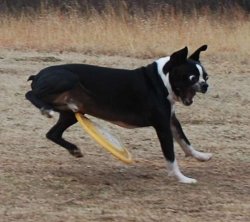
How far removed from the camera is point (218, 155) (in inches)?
253

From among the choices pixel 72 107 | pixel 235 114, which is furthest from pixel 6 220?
pixel 235 114

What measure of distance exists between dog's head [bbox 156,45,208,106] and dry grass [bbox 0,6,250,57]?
855cm

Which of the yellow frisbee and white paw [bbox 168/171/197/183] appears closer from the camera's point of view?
white paw [bbox 168/171/197/183]

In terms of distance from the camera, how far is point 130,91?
5629 mm

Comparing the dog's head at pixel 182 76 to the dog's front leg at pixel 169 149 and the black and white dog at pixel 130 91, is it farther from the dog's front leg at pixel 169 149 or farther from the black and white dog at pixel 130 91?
the dog's front leg at pixel 169 149

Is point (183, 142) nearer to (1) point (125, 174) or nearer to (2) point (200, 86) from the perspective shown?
(1) point (125, 174)

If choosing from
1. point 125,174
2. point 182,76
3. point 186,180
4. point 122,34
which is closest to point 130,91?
point 182,76

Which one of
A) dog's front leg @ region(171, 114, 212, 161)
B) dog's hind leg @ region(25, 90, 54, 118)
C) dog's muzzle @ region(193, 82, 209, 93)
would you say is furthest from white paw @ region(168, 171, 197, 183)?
dog's hind leg @ region(25, 90, 54, 118)

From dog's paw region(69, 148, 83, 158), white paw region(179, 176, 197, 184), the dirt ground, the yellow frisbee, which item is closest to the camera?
the dirt ground

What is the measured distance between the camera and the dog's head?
553 centimetres

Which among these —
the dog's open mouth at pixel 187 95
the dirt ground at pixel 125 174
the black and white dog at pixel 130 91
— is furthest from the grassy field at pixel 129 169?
the dog's open mouth at pixel 187 95

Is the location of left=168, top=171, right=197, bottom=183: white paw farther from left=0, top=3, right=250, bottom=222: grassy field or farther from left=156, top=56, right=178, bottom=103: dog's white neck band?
left=156, top=56, right=178, bottom=103: dog's white neck band

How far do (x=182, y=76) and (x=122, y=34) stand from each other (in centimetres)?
1014

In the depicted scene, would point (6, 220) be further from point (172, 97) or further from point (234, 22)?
point (234, 22)
